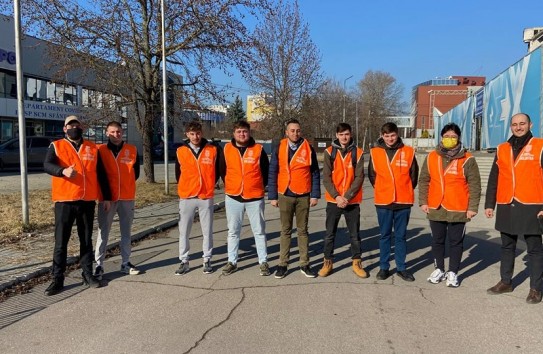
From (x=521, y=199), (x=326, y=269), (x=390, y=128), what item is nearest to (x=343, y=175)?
(x=390, y=128)

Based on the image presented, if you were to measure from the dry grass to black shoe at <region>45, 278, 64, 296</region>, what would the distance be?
271 centimetres

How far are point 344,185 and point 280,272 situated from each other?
1.39 m

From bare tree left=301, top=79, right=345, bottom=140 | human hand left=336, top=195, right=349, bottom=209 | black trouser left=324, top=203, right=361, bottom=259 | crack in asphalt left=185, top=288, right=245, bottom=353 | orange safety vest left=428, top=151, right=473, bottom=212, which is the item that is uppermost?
bare tree left=301, top=79, right=345, bottom=140

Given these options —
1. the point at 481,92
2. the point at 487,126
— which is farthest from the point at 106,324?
the point at 481,92

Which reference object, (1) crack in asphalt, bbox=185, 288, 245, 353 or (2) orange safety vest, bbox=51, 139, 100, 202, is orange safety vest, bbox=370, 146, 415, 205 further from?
(2) orange safety vest, bbox=51, 139, 100, 202

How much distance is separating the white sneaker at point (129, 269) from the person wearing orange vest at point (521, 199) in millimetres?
4344

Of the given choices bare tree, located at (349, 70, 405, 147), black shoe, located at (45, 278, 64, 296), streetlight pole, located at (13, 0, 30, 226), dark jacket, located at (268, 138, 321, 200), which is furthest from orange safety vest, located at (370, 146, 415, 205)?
bare tree, located at (349, 70, 405, 147)

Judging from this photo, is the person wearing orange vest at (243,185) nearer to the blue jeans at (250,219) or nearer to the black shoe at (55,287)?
the blue jeans at (250,219)

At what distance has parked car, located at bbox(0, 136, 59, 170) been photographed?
2311cm

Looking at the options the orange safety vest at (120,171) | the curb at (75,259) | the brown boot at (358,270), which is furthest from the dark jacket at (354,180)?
the curb at (75,259)

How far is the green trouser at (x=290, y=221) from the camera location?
602 centimetres

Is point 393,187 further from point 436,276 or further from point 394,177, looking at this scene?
point 436,276

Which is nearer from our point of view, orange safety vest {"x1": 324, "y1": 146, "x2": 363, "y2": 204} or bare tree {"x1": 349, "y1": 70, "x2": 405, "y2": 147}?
orange safety vest {"x1": 324, "y1": 146, "x2": 363, "y2": 204}

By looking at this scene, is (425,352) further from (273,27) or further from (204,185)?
(273,27)
